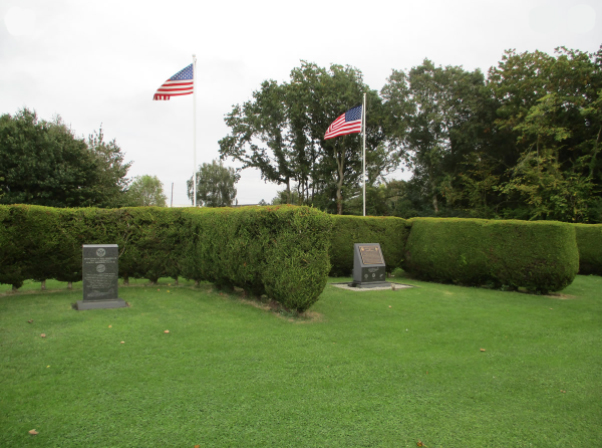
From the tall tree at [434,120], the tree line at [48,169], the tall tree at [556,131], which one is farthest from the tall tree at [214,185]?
the tall tree at [556,131]

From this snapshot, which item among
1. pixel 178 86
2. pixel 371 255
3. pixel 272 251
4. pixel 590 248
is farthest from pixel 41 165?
pixel 590 248

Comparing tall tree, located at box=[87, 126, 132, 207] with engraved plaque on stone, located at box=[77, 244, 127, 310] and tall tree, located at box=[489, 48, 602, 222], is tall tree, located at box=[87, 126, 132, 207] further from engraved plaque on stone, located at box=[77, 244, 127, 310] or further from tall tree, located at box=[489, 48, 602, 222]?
tall tree, located at box=[489, 48, 602, 222]

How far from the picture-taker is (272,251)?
7660 millimetres

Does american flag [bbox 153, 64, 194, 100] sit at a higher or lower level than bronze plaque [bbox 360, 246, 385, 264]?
higher

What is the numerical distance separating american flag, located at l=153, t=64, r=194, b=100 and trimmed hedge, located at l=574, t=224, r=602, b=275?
1734cm

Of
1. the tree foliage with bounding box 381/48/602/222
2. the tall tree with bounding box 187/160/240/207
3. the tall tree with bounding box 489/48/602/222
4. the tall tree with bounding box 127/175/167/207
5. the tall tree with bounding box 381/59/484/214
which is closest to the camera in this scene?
the tall tree with bounding box 489/48/602/222

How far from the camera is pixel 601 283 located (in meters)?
12.9

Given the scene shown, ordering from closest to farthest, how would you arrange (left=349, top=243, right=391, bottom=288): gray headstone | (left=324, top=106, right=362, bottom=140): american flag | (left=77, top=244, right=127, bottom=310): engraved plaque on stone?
1. (left=77, top=244, right=127, bottom=310): engraved plaque on stone
2. (left=349, top=243, right=391, bottom=288): gray headstone
3. (left=324, top=106, right=362, bottom=140): american flag

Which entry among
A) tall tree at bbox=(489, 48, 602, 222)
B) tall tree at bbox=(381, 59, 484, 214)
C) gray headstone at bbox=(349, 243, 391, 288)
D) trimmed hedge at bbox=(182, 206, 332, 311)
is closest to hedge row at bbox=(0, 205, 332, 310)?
trimmed hedge at bbox=(182, 206, 332, 311)

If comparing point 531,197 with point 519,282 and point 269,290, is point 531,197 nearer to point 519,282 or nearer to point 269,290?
point 519,282

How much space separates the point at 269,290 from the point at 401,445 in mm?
4900

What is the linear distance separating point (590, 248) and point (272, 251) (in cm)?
1458

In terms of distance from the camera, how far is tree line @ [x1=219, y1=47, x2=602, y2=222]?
24297 millimetres

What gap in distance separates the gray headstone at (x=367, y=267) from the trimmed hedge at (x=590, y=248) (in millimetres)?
9508
